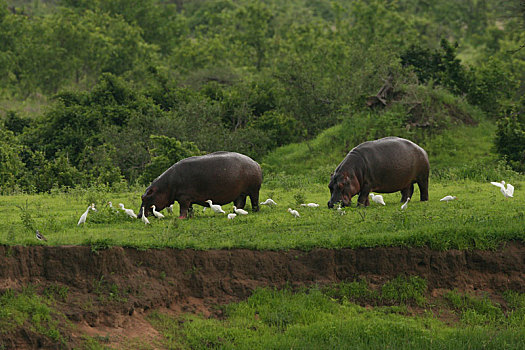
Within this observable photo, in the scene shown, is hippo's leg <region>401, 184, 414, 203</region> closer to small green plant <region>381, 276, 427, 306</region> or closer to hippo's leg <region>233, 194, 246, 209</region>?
hippo's leg <region>233, 194, 246, 209</region>

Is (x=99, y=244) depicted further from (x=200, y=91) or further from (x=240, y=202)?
(x=200, y=91)

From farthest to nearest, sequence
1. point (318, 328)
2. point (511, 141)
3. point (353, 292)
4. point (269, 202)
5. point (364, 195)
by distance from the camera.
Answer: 1. point (511, 141)
2. point (269, 202)
3. point (364, 195)
4. point (353, 292)
5. point (318, 328)

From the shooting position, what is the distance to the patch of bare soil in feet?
29.7

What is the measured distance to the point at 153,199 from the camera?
496 inches

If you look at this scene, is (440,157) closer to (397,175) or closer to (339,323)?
(397,175)

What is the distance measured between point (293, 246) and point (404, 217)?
226 cm

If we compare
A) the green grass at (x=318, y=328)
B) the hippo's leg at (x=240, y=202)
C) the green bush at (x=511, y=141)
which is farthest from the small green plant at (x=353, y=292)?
the green bush at (x=511, y=141)

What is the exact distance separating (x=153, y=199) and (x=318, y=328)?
4.43 metres

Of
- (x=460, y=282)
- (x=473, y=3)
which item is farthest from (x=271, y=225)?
(x=473, y=3)

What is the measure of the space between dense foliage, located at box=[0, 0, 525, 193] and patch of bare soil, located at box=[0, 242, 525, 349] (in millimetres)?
5080

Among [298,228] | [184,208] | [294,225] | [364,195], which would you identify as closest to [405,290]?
[298,228]

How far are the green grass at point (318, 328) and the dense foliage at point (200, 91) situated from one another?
6334 mm

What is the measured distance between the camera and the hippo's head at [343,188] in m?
13.3

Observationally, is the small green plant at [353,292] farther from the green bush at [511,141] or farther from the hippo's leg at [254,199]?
the green bush at [511,141]
